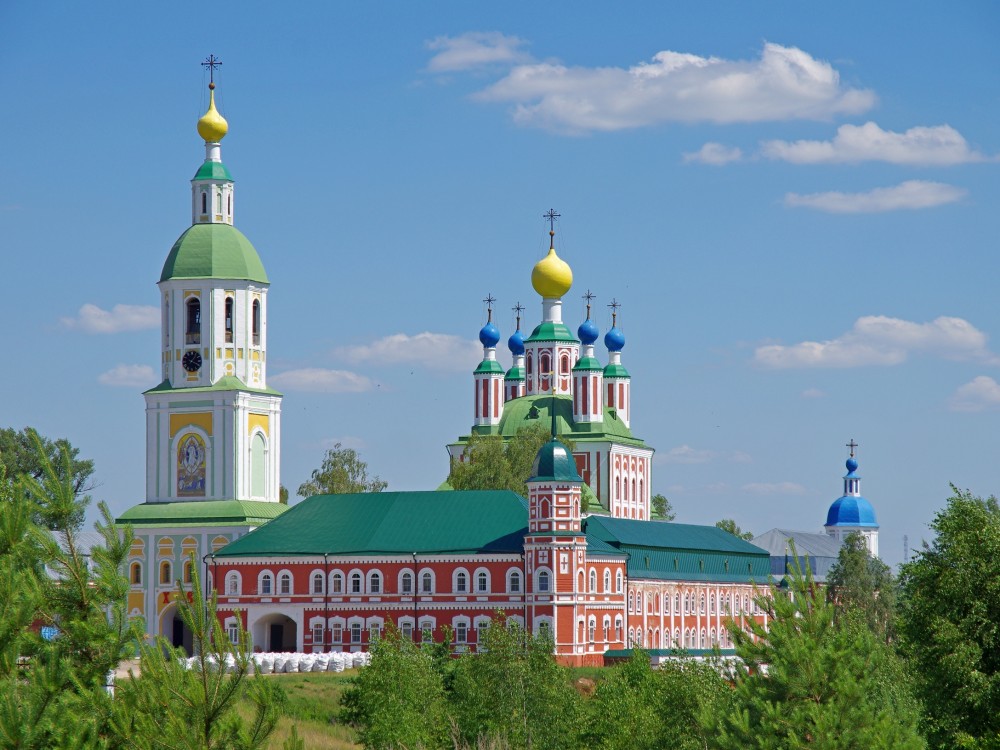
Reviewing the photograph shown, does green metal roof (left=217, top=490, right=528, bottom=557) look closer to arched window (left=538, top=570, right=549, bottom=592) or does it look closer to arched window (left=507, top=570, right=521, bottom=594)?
arched window (left=507, top=570, right=521, bottom=594)

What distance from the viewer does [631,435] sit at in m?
93.9

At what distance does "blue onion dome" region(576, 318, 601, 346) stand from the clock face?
94.0ft

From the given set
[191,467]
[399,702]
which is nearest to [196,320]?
[191,467]

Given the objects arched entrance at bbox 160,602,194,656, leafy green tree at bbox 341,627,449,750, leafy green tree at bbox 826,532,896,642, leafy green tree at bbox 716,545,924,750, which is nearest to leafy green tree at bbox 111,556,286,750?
leafy green tree at bbox 716,545,924,750

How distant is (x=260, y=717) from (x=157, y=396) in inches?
2320

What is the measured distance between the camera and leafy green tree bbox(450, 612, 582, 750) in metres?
39.3

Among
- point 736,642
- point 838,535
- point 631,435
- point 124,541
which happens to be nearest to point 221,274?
point 631,435

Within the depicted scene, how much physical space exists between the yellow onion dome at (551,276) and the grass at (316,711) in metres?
38.8

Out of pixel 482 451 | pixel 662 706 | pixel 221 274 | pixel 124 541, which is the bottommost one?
pixel 662 706

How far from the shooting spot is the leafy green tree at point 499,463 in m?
80.4

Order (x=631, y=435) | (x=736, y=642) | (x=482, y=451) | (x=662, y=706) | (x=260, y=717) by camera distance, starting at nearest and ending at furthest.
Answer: (x=260, y=717), (x=736, y=642), (x=662, y=706), (x=482, y=451), (x=631, y=435)

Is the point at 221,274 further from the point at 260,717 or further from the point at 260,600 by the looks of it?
the point at 260,717

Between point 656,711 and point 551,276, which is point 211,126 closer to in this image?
point 551,276

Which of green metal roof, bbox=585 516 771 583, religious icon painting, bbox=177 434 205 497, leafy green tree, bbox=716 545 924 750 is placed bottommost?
leafy green tree, bbox=716 545 924 750
